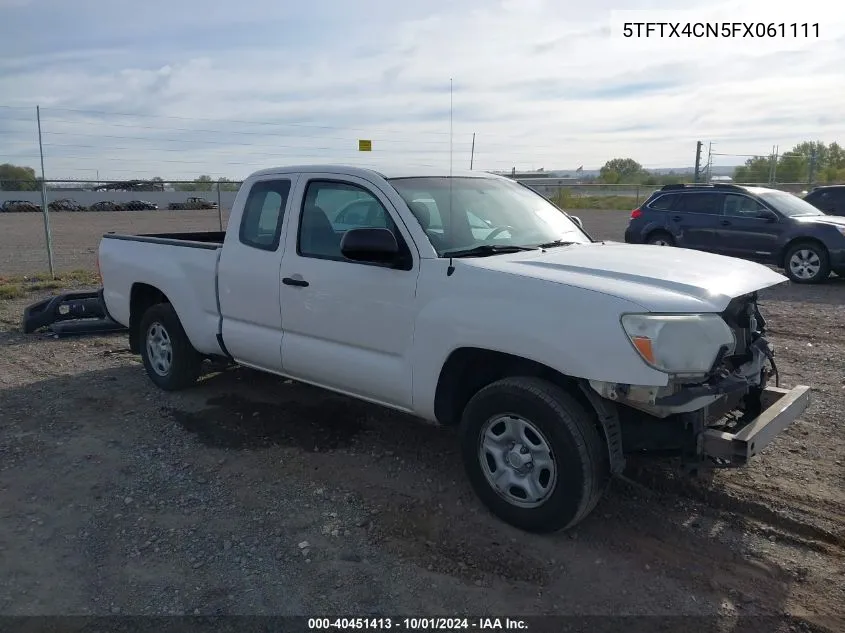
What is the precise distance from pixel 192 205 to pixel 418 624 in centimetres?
5049

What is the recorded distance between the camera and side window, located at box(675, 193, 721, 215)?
1370 centimetres

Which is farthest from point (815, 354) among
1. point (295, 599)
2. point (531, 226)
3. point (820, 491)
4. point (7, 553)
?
point (7, 553)

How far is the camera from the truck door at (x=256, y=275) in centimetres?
516

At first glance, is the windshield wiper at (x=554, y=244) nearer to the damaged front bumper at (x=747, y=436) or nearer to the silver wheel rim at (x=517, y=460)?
the silver wheel rim at (x=517, y=460)

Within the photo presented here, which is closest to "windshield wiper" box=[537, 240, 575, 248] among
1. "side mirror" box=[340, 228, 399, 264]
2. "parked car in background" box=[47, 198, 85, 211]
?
"side mirror" box=[340, 228, 399, 264]

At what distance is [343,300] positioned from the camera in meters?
4.61

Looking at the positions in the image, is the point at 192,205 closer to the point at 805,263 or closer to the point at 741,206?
the point at 741,206

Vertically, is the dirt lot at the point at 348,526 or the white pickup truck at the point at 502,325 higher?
the white pickup truck at the point at 502,325

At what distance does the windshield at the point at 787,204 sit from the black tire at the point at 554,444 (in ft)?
35.7

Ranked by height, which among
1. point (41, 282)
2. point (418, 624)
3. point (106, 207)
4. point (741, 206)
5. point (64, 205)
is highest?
point (741, 206)

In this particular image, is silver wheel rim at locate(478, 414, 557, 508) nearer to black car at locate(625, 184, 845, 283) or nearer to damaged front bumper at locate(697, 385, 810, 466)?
damaged front bumper at locate(697, 385, 810, 466)

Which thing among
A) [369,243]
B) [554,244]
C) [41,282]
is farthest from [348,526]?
[41,282]

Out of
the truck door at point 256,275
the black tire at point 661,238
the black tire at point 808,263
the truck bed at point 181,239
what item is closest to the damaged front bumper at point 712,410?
the truck door at point 256,275

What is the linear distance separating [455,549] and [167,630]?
1410 mm
